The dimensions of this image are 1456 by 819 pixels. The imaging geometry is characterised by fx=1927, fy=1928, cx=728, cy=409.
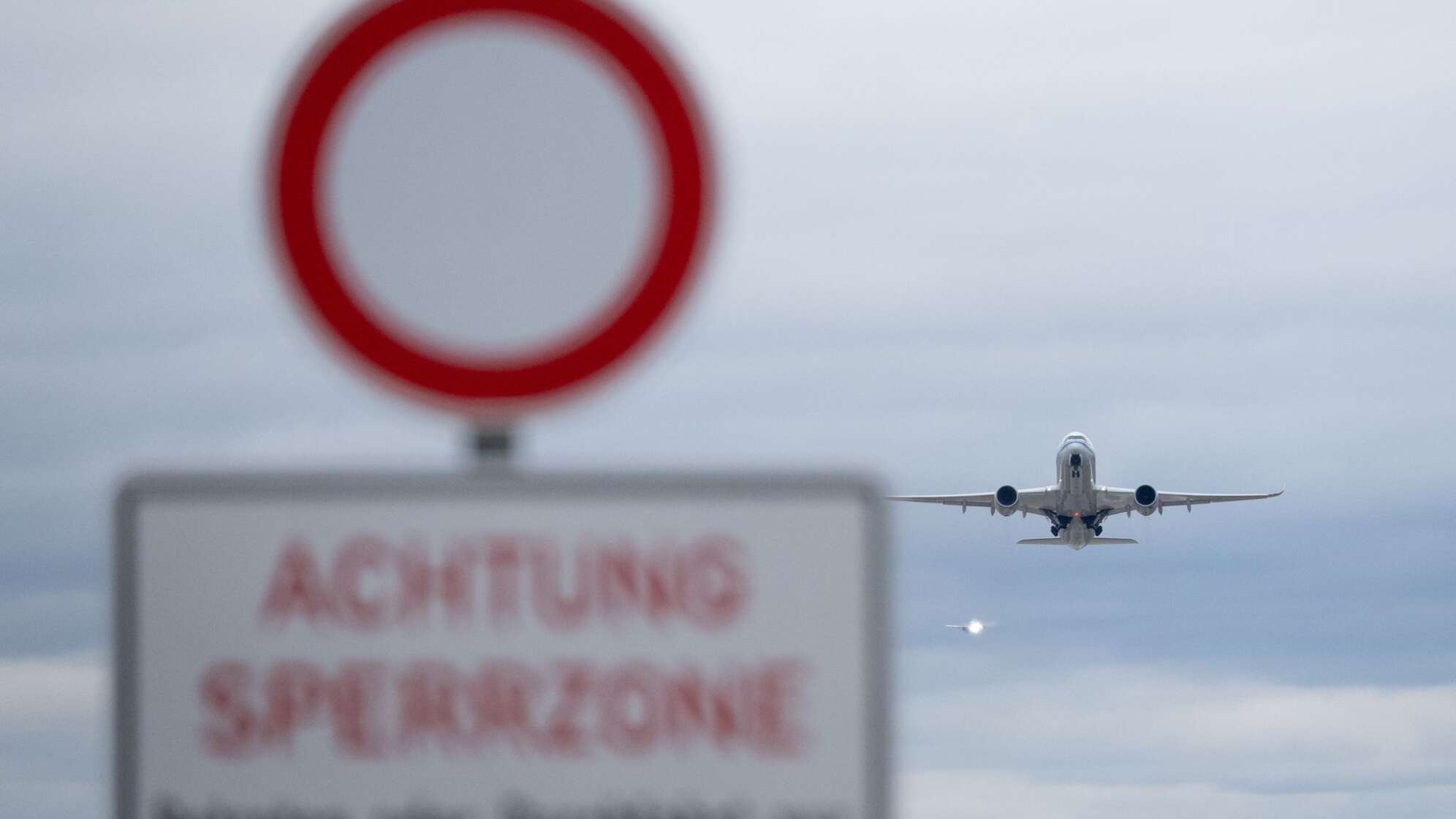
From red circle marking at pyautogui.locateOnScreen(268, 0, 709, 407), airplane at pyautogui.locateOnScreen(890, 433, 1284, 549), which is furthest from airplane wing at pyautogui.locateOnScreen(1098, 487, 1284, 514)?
red circle marking at pyautogui.locateOnScreen(268, 0, 709, 407)

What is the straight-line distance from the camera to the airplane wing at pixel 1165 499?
89938 mm

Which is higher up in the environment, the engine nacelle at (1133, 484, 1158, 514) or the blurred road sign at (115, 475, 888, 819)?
the engine nacelle at (1133, 484, 1158, 514)

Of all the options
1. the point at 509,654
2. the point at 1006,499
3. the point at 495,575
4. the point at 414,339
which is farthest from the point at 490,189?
the point at 1006,499

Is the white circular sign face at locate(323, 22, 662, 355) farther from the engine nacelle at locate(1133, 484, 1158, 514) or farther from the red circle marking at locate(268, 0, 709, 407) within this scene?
the engine nacelle at locate(1133, 484, 1158, 514)

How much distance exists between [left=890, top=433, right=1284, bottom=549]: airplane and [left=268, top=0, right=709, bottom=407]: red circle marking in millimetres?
84949

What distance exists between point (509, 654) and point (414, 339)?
62cm

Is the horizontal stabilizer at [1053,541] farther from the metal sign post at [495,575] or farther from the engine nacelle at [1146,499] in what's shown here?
the metal sign post at [495,575]

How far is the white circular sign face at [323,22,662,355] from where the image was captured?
359cm

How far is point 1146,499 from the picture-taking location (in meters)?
87.8

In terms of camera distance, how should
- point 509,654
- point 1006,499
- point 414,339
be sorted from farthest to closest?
point 1006,499
point 414,339
point 509,654

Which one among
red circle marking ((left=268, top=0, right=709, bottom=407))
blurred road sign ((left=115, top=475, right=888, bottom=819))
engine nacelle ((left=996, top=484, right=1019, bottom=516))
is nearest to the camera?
blurred road sign ((left=115, top=475, right=888, bottom=819))

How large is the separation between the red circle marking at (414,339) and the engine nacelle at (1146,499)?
85.2m

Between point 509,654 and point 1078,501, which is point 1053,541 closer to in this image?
point 1078,501

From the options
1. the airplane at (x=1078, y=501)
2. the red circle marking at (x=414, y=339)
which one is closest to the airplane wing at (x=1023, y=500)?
the airplane at (x=1078, y=501)
